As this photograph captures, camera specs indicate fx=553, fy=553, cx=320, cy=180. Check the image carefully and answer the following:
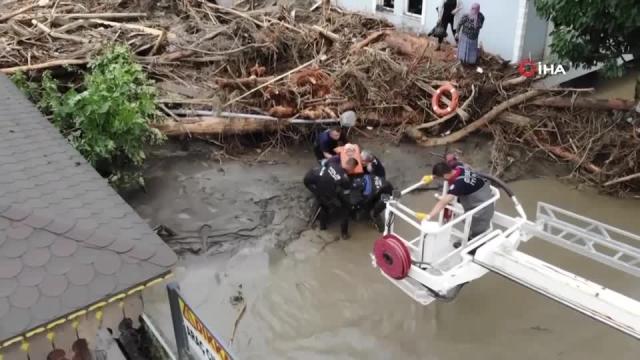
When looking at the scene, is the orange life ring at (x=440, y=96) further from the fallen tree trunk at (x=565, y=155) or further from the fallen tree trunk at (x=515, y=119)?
the fallen tree trunk at (x=565, y=155)

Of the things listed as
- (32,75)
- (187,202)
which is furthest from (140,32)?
(187,202)

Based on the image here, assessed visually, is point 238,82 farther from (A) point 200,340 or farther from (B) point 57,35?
(A) point 200,340

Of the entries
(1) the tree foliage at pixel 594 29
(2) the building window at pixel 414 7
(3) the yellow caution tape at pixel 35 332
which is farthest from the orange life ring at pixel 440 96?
(3) the yellow caution tape at pixel 35 332

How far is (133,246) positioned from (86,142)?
185 inches

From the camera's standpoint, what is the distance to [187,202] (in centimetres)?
836

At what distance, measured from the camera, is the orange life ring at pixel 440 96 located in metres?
10.0

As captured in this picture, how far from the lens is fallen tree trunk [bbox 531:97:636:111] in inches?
371

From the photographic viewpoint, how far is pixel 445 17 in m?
11.9

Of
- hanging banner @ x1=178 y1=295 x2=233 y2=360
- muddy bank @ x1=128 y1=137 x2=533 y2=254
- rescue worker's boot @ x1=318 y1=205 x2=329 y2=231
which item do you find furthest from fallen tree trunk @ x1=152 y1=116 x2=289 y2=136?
hanging banner @ x1=178 y1=295 x2=233 y2=360

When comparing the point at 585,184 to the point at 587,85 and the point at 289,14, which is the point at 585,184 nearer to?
the point at 587,85

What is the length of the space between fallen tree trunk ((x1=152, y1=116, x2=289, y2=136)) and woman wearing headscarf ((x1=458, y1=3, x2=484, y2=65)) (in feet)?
13.7

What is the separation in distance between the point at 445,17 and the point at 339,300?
7.59 m

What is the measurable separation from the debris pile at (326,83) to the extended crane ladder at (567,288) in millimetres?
4679

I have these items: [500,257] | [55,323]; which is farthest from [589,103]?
[55,323]
